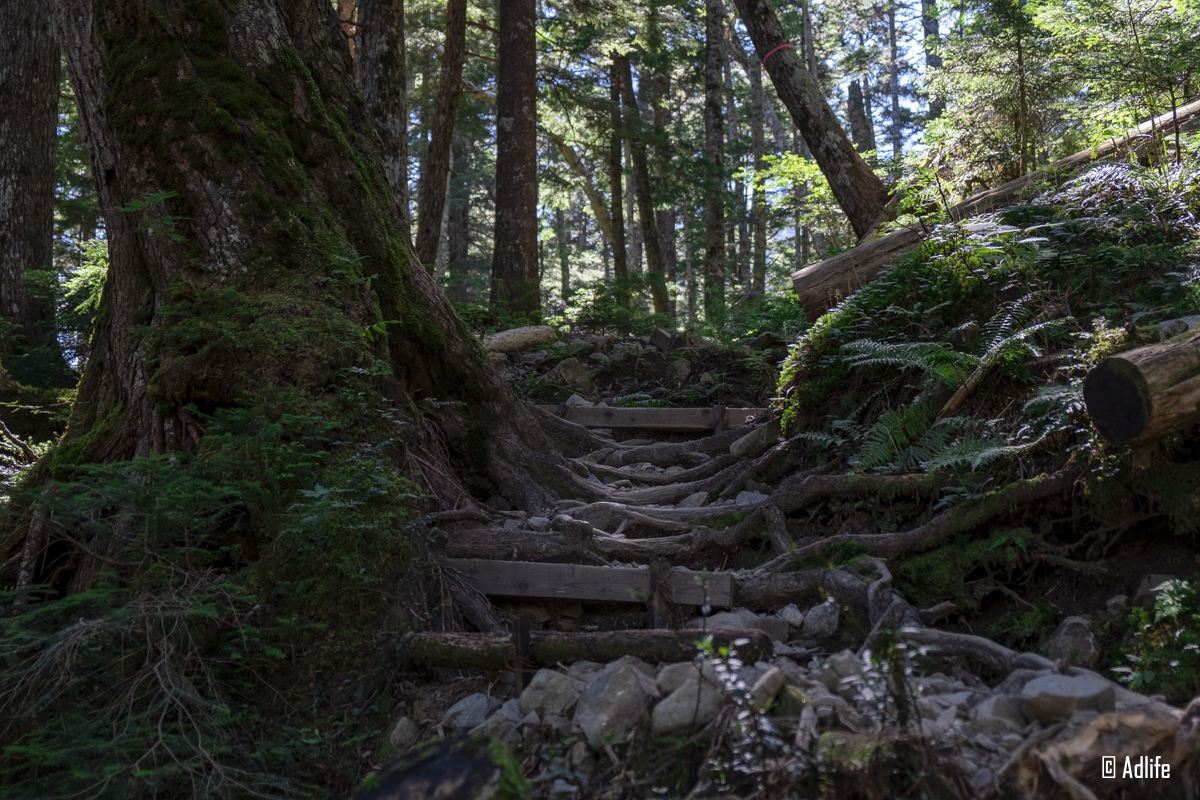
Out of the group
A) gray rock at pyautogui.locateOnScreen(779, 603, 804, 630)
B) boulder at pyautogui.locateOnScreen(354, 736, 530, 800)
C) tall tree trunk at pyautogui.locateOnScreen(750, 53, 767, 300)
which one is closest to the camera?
boulder at pyautogui.locateOnScreen(354, 736, 530, 800)

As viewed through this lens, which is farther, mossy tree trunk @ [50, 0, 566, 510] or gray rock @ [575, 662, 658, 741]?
mossy tree trunk @ [50, 0, 566, 510]

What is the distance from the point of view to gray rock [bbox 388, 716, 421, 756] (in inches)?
127

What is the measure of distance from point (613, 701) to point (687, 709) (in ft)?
0.99

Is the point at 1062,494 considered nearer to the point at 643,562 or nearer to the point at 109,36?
the point at 643,562

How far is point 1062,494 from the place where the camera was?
3.80 meters

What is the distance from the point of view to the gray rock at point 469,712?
10.3 ft

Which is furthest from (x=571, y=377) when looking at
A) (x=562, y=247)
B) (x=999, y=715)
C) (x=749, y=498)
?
(x=562, y=247)

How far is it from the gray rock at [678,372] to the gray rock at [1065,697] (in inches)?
268

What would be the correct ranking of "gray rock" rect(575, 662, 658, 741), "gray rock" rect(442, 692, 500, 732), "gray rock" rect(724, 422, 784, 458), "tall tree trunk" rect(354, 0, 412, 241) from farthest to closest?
"tall tree trunk" rect(354, 0, 412, 241), "gray rock" rect(724, 422, 784, 458), "gray rock" rect(442, 692, 500, 732), "gray rock" rect(575, 662, 658, 741)

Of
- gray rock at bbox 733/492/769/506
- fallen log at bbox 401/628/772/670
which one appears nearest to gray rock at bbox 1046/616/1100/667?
fallen log at bbox 401/628/772/670

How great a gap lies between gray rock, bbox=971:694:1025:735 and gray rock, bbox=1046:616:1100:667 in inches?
34.0

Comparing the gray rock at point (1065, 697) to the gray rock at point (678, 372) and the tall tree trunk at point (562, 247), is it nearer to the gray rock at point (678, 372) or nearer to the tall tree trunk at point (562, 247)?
the gray rock at point (678, 372)

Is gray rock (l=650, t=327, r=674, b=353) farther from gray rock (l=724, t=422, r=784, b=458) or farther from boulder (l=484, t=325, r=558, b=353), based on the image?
gray rock (l=724, t=422, r=784, b=458)

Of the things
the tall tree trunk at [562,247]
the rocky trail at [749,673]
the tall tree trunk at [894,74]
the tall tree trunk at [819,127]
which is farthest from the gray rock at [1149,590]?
the tall tree trunk at [894,74]
